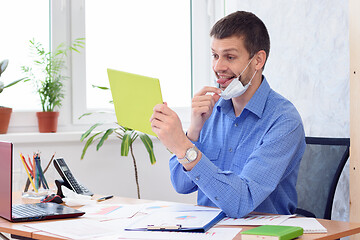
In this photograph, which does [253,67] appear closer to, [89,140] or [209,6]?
[89,140]

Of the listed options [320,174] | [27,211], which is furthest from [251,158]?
[27,211]

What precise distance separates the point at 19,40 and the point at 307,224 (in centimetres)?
233

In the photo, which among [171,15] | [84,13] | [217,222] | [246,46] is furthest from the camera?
[171,15]

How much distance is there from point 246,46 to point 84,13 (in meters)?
1.78

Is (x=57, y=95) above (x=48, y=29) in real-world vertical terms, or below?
below

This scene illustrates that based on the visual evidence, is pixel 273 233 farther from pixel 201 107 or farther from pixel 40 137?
pixel 40 137

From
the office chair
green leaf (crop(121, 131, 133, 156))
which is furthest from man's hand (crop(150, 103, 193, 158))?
green leaf (crop(121, 131, 133, 156))

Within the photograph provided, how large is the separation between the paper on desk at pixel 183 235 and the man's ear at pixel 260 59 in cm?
72

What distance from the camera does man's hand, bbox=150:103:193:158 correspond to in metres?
1.57

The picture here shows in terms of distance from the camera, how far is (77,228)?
1.49 m

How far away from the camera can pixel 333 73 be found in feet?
8.71

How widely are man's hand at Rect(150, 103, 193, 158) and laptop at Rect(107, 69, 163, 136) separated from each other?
71 millimetres

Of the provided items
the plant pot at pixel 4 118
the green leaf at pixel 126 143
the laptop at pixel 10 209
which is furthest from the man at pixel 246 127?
the plant pot at pixel 4 118

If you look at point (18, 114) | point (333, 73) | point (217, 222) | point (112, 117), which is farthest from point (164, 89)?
point (217, 222)
